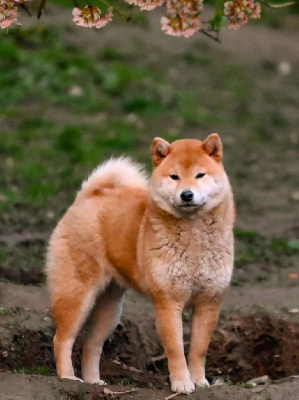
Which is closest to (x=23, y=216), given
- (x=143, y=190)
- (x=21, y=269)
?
(x=21, y=269)

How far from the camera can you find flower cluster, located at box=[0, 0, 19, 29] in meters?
5.21

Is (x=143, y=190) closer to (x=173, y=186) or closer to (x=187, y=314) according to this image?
(x=173, y=186)

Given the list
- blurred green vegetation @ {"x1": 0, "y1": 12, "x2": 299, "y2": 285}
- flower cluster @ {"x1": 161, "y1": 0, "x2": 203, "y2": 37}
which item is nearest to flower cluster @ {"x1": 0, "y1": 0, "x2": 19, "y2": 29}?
flower cluster @ {"x1": 161, "y1": 0, "x2": 203, "y2": 37}

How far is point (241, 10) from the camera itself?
5.63m

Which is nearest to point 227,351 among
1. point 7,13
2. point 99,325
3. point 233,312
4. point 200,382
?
point 233,312

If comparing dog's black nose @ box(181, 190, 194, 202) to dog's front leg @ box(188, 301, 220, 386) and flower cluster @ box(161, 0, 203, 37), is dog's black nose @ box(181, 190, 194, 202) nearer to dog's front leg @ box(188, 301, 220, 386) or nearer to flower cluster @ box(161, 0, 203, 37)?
dog's front leg @ box(188, 301, 220, 386)

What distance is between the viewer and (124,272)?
571 cm

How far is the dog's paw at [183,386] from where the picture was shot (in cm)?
523

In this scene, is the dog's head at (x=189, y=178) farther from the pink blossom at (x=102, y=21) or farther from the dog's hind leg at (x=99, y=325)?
the dog's hind leg at (x=99, y=325)

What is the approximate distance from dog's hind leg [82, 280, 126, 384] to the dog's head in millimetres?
949

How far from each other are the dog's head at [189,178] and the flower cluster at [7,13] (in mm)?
1090

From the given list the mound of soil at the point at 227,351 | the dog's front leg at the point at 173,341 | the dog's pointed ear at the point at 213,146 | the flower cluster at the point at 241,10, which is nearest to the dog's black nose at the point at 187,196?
the dog's pointed ear at the point at 213,146

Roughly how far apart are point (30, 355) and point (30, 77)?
25.2 ft

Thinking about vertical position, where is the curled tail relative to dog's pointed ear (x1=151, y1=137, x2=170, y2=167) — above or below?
below
